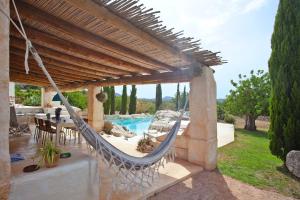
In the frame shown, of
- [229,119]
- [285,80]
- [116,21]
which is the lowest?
[229,119]

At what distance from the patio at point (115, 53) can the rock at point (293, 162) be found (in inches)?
56.4

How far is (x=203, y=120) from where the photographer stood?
3.91 meters

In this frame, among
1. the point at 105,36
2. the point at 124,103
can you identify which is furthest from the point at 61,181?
the point at 124,103

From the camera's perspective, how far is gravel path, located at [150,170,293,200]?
9.29ft

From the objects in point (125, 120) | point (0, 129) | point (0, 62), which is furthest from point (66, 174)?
point (125, 120)

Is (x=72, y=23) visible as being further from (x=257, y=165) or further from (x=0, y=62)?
(x=257, y=165)

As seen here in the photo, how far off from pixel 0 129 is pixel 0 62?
489mm

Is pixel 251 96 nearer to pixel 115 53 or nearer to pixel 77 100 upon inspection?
pixel 115 53

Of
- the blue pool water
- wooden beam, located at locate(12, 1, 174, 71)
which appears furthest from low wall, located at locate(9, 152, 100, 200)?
the blue pool water

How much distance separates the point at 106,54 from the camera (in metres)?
3.47

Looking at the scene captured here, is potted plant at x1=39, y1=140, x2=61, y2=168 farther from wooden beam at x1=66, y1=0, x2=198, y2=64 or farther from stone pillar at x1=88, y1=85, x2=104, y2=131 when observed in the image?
stone pillar at x1=88, y1=85, x2=104, y2=131

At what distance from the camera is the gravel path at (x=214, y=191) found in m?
2.83

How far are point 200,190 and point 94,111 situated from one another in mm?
5390

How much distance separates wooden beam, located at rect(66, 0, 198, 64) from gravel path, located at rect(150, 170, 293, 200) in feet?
7.19
